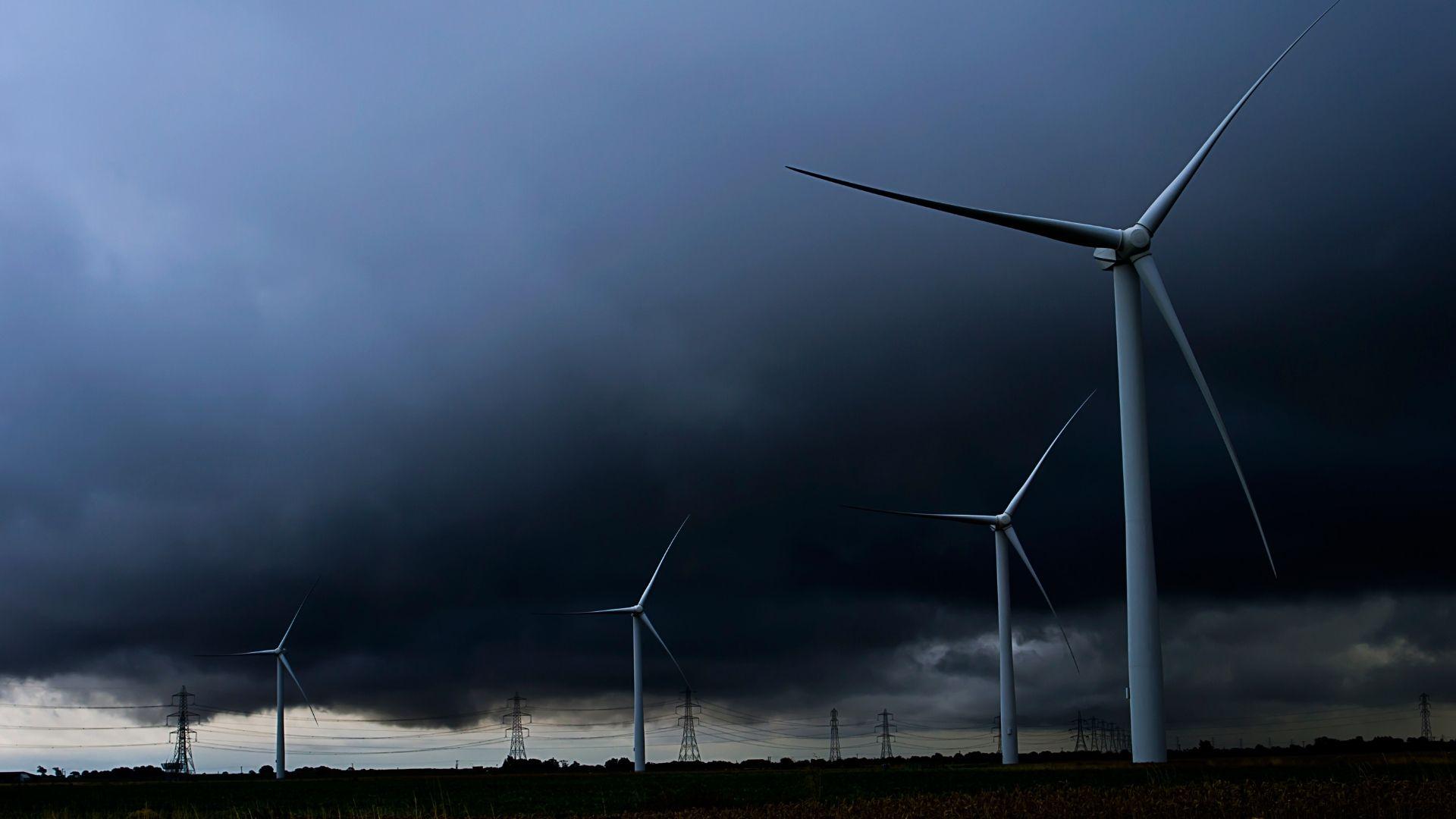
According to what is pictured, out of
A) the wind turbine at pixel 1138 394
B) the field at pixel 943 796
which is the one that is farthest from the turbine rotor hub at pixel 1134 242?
the field at pixel 943 796

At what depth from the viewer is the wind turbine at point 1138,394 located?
49000mm

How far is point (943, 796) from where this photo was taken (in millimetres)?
36438

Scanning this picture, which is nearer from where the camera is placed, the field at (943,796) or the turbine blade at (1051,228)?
the field at (943,796)

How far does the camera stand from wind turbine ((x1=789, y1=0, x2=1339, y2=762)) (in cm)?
4900

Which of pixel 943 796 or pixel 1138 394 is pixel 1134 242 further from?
pixel 943 796

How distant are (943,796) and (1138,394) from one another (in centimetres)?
2272

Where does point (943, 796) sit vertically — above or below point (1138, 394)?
below

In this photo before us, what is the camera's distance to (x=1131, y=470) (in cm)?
5066

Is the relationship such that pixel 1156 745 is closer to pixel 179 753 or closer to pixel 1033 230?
pixel 1033 230

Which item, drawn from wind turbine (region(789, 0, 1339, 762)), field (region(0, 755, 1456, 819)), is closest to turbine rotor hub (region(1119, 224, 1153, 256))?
wind turbine (region(789, 0, 1339, 762))

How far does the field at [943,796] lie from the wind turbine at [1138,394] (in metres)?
3.06

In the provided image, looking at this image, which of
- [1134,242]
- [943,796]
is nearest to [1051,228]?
[1134,242]

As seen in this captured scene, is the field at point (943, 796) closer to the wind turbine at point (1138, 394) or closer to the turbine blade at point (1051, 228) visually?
the wind turbine at point (1138, 394)

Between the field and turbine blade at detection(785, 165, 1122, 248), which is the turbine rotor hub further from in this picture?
the field
